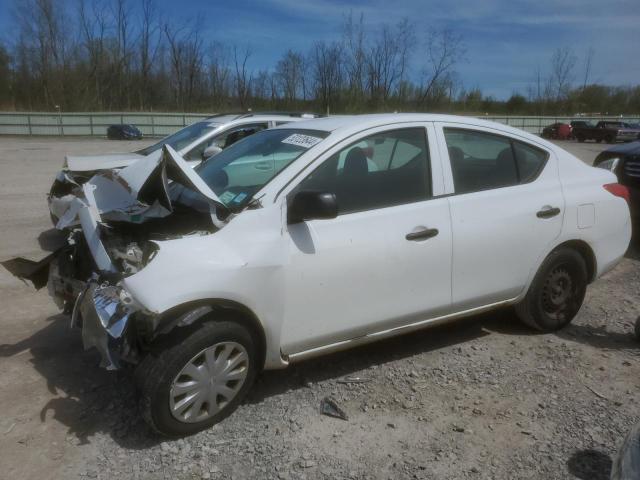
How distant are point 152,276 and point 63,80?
5826 centimetres

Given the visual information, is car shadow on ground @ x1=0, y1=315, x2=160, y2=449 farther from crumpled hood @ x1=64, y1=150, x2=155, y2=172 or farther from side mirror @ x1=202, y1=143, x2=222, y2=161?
side mirror @ x1=202, y1=143, x2=222, y2=161

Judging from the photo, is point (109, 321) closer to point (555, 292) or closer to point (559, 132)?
point (555, 292)

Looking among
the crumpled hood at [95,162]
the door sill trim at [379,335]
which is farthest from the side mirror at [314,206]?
the crumpled hood at [95,162]

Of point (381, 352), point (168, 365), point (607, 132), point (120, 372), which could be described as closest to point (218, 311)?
point (168, 365)

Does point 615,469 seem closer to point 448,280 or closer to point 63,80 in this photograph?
point 448,280

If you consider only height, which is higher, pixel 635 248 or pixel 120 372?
pixel 635 248

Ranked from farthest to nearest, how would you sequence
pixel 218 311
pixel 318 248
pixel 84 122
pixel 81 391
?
pixel 84 122
pixel 81 391
pixel 318 248
pixel 218 311

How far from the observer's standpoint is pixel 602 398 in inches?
137

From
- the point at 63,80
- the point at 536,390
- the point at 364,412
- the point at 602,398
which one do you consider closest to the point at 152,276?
the point at 364,412

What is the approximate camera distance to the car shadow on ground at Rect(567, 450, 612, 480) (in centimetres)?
277

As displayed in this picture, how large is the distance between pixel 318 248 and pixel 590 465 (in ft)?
5.91

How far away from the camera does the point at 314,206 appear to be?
119 inches

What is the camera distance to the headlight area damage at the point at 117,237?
2922 millimetres

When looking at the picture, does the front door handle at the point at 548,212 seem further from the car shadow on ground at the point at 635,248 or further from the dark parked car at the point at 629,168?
the dark parked car at the point at 629,168
